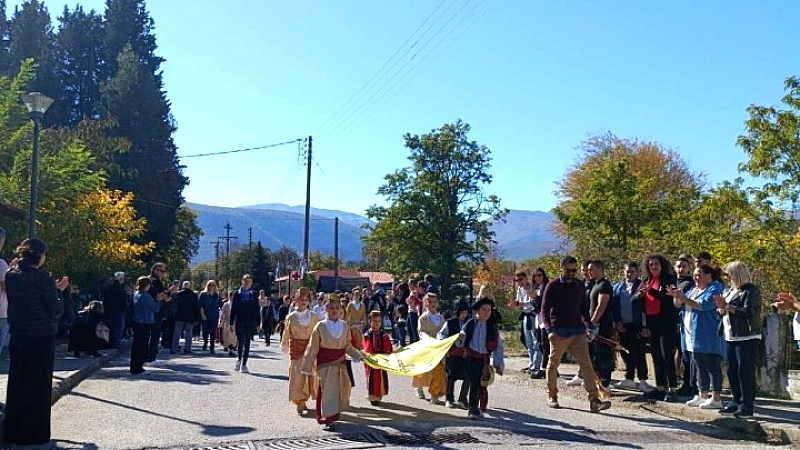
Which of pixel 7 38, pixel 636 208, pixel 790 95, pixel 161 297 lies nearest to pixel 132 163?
pixel 7 38

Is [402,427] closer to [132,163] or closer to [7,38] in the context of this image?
[132,163]

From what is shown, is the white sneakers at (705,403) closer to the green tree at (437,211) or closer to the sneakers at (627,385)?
the sneakers at (627,385)

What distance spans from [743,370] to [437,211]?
42311 millimetres

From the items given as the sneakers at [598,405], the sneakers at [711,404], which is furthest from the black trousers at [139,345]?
the sneakers at [711,404]

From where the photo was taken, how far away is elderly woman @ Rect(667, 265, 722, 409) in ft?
36.8

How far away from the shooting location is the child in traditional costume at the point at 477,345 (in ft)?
36.1

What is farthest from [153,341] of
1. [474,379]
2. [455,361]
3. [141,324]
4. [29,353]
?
[29,353]

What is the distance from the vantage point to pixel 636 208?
3294cm

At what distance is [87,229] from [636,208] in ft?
66.5

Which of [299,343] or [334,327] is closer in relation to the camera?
[334,327]

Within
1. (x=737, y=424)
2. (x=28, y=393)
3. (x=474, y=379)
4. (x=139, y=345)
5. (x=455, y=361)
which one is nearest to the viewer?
(x=28, y=393)

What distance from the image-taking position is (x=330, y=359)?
10.5 m

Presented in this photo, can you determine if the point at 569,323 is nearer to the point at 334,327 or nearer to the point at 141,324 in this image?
the point at 334,327

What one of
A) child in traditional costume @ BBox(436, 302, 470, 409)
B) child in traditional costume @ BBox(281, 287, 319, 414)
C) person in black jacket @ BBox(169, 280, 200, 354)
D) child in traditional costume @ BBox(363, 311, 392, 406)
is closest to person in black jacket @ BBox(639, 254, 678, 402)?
child in traditional costume @ BBox(436, 302, 470, 409)
